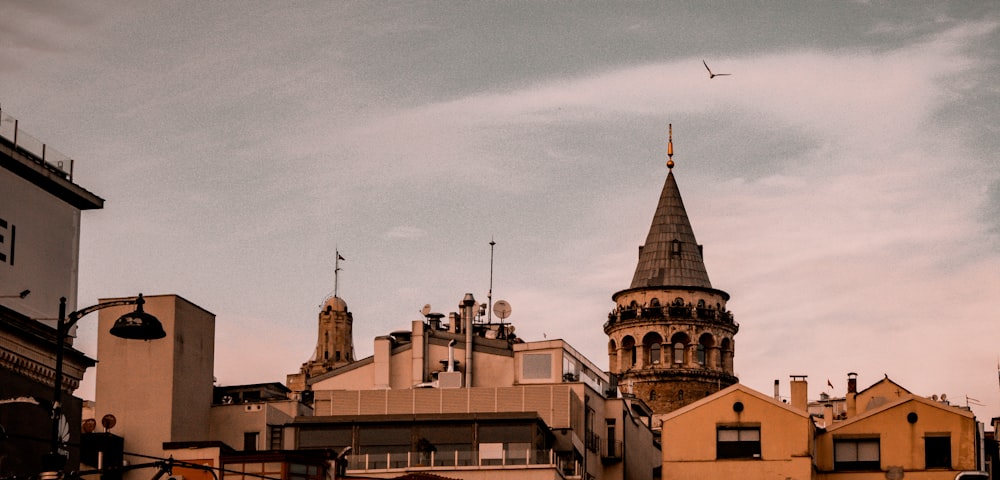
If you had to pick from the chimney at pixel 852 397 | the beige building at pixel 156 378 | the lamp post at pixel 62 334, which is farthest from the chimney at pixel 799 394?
the lamp post at pixel 62 334

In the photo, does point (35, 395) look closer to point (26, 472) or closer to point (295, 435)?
point (26, 472)

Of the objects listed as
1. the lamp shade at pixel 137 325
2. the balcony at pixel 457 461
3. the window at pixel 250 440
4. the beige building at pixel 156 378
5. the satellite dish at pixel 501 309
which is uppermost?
the satellite dish at pixel 501 309

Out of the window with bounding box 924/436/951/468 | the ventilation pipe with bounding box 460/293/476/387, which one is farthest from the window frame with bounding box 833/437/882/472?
the ventilation pipe with bounding box 460/293/476/387

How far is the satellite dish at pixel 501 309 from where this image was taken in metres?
114

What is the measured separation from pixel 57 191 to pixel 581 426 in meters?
27.8

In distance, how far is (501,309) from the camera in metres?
115

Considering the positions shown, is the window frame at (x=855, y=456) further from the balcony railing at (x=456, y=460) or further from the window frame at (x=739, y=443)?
the balcony railing at (x=456, y=460)

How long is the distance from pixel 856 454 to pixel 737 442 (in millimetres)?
5114

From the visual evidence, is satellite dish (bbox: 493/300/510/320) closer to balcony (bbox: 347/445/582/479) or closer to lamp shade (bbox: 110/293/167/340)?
balcony (bbox: 347/445/582/479)

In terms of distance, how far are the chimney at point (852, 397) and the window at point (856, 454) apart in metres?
13.8

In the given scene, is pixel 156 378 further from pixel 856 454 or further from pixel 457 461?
pixel 856 454

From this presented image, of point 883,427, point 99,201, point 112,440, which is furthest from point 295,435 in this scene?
point 883,427

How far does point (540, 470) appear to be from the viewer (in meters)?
91.1

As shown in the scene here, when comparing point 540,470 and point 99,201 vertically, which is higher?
point 99,201
